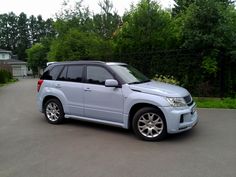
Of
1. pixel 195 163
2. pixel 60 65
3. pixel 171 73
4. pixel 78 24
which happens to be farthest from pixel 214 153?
pixel 78 24

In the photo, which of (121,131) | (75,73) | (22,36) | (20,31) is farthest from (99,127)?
(20,31)

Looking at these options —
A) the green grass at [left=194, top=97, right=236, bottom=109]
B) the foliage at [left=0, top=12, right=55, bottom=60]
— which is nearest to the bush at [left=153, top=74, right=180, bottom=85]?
the green grass at [left=194, top=97, right=236, bottom=109]

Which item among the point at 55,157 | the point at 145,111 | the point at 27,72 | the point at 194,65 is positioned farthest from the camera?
the point at 27,72

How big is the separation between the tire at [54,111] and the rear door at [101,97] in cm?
95

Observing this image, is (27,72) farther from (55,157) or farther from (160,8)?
(55,157)

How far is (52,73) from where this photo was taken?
8.37m

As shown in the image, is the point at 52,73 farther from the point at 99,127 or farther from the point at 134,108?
the point at 134,108

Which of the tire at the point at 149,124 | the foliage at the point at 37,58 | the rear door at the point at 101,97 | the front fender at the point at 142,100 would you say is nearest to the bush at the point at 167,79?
the rear door at the point at 101,97

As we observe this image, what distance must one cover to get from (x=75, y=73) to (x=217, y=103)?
5.54 metres

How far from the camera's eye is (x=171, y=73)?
12688mm

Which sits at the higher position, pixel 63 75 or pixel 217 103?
pixel 63 75

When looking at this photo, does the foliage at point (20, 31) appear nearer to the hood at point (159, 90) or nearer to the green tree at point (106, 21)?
the green tree at point (106, 21)

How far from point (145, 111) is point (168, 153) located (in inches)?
48.0

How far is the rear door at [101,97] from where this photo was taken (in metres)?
6.84
